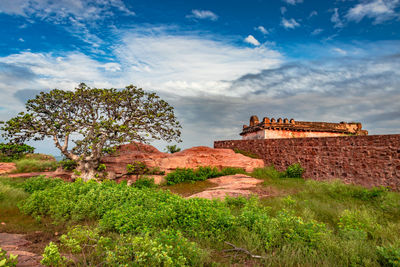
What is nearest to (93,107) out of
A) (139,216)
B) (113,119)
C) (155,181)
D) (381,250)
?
(113,119)

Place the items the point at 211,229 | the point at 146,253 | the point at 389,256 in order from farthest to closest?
the point at 211,229
the point at 389,256
the point at 146,253

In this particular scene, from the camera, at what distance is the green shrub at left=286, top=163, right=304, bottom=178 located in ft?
44.8

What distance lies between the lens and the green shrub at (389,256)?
11.0 ft

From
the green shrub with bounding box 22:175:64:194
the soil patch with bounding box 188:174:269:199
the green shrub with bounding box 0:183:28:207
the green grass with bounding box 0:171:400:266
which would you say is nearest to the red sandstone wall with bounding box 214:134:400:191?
the green grass with bounding box 0:171:400:266

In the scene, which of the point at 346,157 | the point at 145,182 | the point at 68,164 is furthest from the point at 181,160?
the point at 346,157

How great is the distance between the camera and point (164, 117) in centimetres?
1417

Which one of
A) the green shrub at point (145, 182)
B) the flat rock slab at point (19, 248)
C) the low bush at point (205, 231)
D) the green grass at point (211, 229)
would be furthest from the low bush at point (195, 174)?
the flat rock slab at point (19, 248)

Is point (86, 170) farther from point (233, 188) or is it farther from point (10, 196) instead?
point (233, 188)

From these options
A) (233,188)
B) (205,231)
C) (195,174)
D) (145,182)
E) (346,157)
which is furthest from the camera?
(195,174)

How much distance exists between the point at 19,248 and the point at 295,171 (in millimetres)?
13291

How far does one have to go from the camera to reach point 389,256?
140 inches

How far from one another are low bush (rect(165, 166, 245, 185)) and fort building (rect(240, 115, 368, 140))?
1109 cm

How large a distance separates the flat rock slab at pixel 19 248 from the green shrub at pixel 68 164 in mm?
8926

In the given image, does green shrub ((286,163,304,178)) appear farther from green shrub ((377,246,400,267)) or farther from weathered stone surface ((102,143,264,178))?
green shrub ((377,246,400,267))
